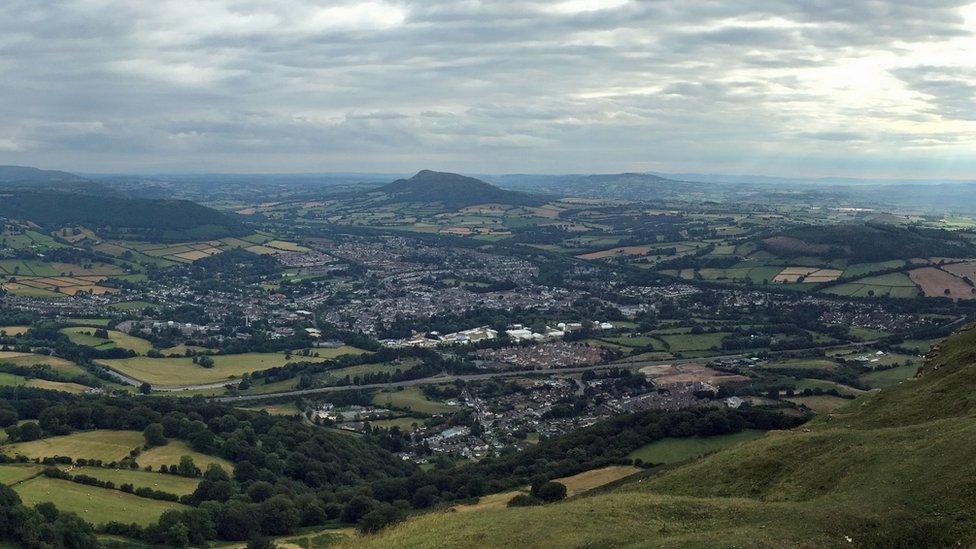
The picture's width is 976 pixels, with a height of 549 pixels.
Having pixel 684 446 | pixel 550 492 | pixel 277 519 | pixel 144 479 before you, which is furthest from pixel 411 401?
pixel 550 492

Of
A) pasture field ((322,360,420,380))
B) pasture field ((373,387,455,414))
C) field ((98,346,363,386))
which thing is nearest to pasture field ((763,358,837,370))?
pasture field ((373,387,455,414))

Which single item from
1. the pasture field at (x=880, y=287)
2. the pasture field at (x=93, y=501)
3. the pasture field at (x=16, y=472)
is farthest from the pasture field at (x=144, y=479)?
the pasture field at (x=880, y=287)

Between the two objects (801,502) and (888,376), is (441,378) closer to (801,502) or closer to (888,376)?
(888,376)

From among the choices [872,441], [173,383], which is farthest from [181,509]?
[173,383]

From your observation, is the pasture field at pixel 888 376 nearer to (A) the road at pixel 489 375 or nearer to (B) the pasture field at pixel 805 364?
(B) the pasture field at pixel 805 364

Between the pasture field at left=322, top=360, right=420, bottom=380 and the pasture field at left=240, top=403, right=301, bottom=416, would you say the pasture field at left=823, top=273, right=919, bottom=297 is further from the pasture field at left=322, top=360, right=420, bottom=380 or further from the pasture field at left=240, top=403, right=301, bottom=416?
the pasture field at left=240, top=403, right=301, bottom=416

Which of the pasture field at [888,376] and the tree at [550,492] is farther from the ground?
the tree at [550,492]
